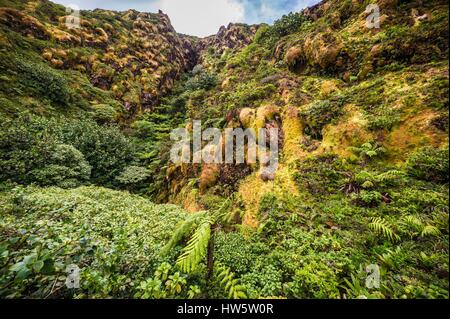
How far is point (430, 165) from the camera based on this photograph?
357 centimetres

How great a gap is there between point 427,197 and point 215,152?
6365mm

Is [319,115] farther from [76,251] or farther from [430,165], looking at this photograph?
[76,251]

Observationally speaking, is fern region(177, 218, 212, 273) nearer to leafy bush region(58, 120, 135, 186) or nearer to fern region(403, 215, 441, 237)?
fern region(403, 215, 441, 237)

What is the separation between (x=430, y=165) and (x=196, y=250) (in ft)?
15.1

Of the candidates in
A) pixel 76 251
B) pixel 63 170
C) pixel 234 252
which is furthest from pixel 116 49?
pixel 234 252

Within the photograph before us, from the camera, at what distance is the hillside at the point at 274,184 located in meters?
2.38

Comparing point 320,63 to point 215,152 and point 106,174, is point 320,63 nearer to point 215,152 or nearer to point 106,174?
point 215,152

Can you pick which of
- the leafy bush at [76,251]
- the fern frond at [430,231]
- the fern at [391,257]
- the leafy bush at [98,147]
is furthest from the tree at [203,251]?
the leafy bush at [98,147]

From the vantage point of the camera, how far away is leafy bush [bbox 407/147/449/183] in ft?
11.2

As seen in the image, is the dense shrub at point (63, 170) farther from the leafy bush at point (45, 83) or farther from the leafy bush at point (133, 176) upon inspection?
the leafy bush at point (45, 83)

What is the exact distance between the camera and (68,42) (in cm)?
1705

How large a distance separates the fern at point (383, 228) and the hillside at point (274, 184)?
0.03m

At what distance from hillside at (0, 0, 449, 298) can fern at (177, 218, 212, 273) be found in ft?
0.06

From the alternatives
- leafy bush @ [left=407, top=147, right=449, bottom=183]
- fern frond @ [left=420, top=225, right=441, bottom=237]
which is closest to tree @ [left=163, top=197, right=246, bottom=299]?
fern frond @ [left=420, top=225, right=441, bottom=237]
